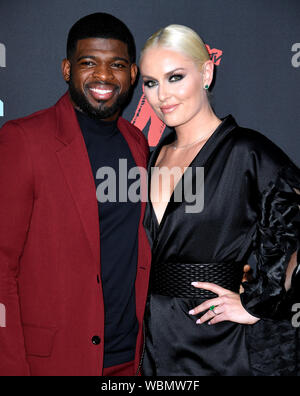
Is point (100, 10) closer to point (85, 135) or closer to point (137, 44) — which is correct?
point (137, 44)

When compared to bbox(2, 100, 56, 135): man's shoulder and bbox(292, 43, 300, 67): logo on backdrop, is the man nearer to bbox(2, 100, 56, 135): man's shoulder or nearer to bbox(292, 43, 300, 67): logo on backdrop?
bbox(2, 100, 56, 135): man's shoulder

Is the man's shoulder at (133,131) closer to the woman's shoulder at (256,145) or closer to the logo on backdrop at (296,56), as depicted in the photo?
the woman's shoulder at (256,145)

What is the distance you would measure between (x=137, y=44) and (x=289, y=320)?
1.76 metres

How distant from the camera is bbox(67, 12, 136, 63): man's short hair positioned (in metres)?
1.97

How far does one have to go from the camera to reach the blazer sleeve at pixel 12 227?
1.72 meters

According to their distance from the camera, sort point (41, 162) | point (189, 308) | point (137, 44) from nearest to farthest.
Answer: point (41, 162) < point (189, 308) < point (137, 44)

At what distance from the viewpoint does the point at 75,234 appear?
184cm

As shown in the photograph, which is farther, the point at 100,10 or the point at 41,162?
the point at 100,10

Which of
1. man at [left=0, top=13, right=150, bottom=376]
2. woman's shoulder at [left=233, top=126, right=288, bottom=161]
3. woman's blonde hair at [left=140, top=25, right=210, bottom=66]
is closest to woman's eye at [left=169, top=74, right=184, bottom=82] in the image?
woman's blonde hair at [left=140, top=25, right=210, bottom=66]

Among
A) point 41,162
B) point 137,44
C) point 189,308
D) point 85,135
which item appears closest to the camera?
point 41,162

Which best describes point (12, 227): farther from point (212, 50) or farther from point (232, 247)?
point (212, 50)

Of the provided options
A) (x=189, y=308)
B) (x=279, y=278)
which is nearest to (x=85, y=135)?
(x=189, y=308)

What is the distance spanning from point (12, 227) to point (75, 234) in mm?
269

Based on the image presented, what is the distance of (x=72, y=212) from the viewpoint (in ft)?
6.02
